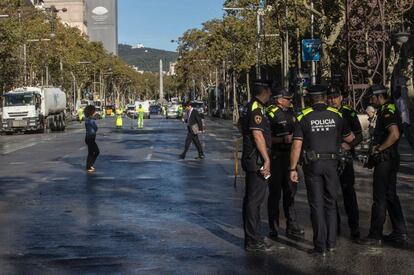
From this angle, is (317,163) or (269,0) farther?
(269,0)

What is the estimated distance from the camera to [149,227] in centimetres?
970

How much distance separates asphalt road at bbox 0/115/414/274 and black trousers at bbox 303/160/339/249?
0.30 metres

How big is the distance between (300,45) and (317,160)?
110ft

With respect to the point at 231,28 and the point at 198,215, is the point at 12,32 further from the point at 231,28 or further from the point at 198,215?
the point at 198,215

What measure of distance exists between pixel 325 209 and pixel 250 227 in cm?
88

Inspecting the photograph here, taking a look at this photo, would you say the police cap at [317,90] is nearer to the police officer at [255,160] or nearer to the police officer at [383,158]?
the police officer at [255,160]

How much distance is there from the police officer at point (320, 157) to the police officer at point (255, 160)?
1.22 feet

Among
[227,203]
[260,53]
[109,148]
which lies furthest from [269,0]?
[260,53]

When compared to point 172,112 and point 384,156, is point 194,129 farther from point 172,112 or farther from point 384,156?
point 172,112

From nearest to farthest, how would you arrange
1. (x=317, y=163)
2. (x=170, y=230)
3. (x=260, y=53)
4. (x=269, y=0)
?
(x=317, y=163)
(x=170, y=230)
(x=269, y=0)
(x=260, y=53)

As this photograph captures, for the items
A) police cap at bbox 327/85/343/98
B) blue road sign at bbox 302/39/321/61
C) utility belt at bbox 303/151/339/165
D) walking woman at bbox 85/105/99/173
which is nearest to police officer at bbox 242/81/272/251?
utility belt at bbox 303/151/339/165

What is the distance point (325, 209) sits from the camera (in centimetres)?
772

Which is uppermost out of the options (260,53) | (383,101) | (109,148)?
(260,53)

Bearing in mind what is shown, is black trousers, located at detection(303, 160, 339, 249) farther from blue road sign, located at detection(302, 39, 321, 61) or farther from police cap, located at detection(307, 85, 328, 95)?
blue road sign, located at detection(302, 39, 321, 61)
